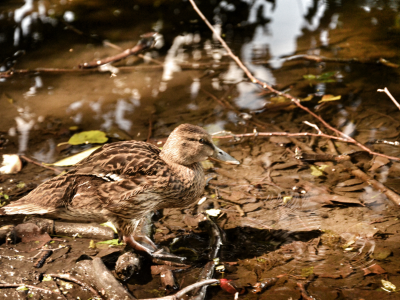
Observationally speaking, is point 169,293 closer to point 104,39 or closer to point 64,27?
point 104,39

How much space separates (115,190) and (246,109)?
2726mm

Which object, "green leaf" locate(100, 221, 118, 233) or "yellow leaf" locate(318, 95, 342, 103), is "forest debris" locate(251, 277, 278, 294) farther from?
"yellow leaf" locate(318, 95, 342, 103)

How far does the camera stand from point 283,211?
4098mm

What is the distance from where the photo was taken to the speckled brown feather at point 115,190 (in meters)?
3.74

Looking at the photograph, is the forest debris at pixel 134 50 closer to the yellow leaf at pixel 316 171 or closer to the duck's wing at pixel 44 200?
the duck's wing at pixel 44 200

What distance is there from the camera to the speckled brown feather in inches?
147

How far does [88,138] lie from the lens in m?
5.44

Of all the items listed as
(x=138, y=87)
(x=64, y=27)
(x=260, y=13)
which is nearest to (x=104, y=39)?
(x=64, y=27)

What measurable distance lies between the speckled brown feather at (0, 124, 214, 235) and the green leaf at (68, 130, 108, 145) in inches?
57.0

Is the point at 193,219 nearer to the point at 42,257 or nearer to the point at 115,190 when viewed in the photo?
the point at 115,190

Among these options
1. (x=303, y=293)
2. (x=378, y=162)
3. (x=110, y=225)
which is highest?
(x=378, y=162)

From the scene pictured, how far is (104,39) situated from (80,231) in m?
4.91

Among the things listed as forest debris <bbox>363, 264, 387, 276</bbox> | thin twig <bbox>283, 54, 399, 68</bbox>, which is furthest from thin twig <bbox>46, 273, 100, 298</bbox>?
thin twig <bbox>283, 54, 399, 68</bbox>

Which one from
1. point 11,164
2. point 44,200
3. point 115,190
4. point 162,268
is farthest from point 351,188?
point 11,164
